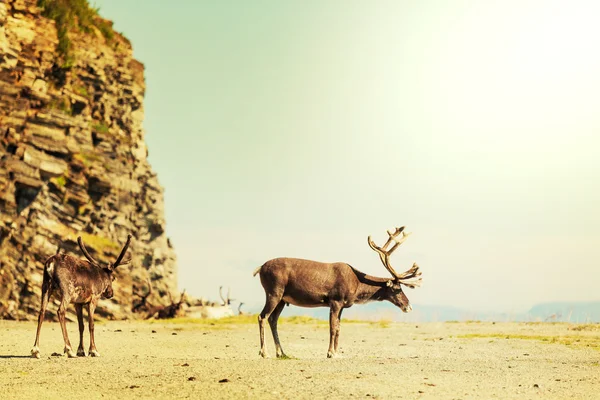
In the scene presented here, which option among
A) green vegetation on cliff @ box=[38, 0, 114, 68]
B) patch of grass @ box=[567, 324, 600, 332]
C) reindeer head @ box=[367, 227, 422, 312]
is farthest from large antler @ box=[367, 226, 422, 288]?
green vegetation on cliff @ box=[38, 0, 114, 68]

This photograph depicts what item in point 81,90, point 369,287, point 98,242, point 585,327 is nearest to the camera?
point 369,287

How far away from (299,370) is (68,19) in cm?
3640

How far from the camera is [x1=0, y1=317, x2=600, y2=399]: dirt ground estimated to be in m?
14.1

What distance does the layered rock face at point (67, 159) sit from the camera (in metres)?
38.3

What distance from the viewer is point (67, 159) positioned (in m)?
42.5

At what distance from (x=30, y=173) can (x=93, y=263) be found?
19324mm

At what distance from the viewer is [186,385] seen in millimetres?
14430

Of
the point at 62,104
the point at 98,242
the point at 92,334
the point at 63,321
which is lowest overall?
the point at 92,334

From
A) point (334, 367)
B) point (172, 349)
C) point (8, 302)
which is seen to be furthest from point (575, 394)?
point (8, 302)

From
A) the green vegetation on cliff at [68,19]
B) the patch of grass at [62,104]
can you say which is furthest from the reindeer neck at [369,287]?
the green vegetation on cliff at [68,19]

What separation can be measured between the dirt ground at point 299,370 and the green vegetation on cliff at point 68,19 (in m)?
21.9

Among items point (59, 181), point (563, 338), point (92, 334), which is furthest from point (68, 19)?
point (563, 338)

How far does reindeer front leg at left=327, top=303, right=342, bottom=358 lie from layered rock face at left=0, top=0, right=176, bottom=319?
2197 centimetres

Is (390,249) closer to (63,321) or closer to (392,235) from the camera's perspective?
(392,235)
